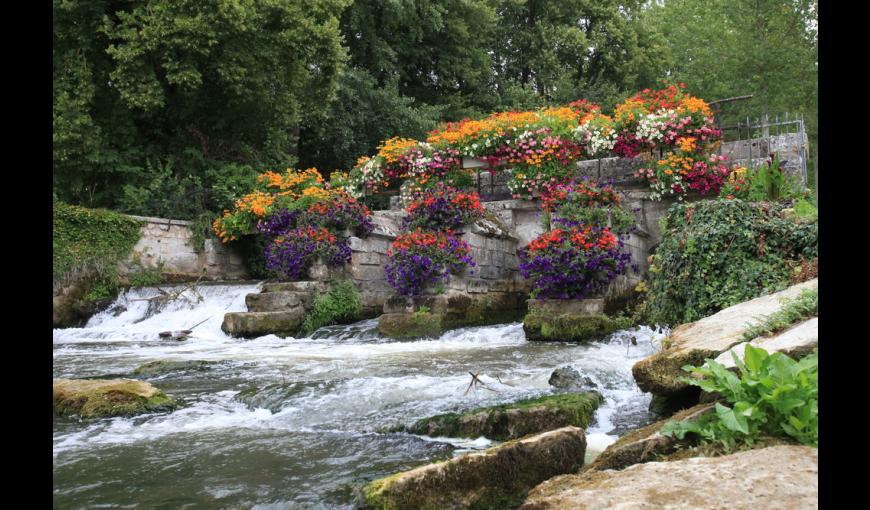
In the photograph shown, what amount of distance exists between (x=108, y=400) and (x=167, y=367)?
1.77m

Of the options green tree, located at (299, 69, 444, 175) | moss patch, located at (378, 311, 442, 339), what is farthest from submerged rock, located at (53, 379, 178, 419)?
green tree, located at (299, 69, 444, 175)

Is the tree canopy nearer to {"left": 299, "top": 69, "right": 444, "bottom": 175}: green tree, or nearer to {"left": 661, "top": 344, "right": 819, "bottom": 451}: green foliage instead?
{"left": 299, "top": 69, "right": 444, "bottom": 175}: green tree

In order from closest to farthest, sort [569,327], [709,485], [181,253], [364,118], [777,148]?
[709,485] → [569,327] → [777,148] → [181,253] → [364,118]

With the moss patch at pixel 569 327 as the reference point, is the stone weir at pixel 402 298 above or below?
above

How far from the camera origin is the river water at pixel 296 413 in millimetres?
3102

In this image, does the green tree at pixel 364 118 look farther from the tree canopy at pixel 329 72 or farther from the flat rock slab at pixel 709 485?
the flat rock slab at pixel 709 485

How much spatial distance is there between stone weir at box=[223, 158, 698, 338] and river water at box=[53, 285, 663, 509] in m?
0.80

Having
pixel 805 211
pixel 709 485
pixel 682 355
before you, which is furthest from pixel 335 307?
pixel 709 485

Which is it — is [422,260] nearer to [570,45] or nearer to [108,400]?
[108,400]

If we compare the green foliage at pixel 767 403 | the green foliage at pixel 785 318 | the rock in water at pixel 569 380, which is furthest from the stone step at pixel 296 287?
the green foliage at pixel 767 403

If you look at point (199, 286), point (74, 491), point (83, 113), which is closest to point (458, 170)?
point (199, 286)

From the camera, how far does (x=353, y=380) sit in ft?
17.7

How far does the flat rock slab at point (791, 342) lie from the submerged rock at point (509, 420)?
912 mm

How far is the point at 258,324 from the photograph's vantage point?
938 cm
